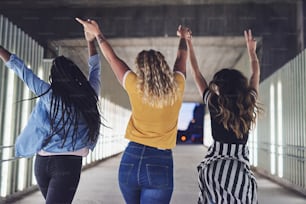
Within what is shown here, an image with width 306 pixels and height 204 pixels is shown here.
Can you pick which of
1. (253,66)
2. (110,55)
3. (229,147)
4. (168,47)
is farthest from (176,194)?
(168,47)

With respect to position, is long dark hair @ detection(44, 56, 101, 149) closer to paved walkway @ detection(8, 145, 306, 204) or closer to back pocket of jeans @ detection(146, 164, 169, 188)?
back pocket of jeans @ detection(146, 164, 169, 188)

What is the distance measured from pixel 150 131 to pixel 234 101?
0.25 m

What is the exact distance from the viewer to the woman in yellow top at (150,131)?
965 millimetres

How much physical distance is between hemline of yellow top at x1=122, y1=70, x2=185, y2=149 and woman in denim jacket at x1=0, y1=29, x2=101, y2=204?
5.8 inches

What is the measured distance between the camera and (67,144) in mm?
1043

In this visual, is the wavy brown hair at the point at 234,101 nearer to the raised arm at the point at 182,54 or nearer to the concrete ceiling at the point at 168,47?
the raised arm at the point at 182,54

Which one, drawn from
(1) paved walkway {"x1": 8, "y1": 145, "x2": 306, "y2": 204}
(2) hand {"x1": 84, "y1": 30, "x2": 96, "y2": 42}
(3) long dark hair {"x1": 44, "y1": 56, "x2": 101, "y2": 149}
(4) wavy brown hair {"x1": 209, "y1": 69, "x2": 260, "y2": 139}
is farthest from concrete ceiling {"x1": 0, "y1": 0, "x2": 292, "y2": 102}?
(4) wavy brown hair {"x1": 209, "y1": 69, "x2": 260, "y2": 139}

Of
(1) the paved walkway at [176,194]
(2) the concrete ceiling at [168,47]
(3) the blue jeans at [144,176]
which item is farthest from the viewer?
(2) the concrete ceiling at [168,47]

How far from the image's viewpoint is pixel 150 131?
975 millimetres

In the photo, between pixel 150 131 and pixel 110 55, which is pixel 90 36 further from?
pixel 150 131

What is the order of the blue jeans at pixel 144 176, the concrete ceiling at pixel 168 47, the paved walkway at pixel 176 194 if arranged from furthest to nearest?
1. the concrete ceiling at pixel 168 47
2. the paved walkway at pixel 176 194
3. the blue jeans at pixel 144 176

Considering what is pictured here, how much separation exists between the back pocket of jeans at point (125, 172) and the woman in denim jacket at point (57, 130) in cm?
15

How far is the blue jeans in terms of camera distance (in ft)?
3.16

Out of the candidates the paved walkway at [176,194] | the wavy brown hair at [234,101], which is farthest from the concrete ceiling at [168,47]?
the wavy brown hair at [234,101]
